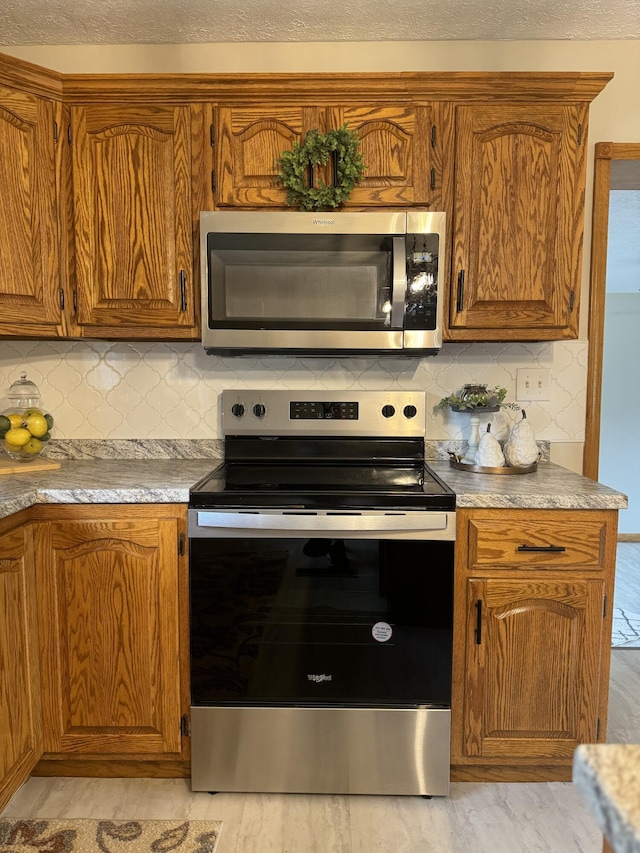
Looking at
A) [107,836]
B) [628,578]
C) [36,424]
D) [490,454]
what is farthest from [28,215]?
[628,578]

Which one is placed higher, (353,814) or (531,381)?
(531,381)

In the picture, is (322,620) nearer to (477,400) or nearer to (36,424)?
(477,400)

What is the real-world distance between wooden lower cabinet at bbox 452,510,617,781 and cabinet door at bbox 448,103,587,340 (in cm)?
70

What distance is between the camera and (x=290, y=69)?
211cm

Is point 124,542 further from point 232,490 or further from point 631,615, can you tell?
point 631,615

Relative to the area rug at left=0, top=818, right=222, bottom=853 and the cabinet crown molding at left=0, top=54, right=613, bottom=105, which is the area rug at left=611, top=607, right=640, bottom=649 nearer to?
the area rug at left=0, top=818, right=222, bottom=853

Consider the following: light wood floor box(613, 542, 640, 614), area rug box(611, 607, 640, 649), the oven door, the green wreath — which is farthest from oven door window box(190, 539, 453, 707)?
light wood floor box(613, 542, 640, 614)

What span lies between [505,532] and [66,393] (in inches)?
67.3

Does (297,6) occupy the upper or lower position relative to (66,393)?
upper

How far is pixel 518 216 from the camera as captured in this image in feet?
6.01

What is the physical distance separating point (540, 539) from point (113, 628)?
4.25ft

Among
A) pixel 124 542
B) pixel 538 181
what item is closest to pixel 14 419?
pixel 124 542

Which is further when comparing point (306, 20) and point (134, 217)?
point (306, 20)

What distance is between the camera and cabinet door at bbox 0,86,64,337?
1.76 meters
